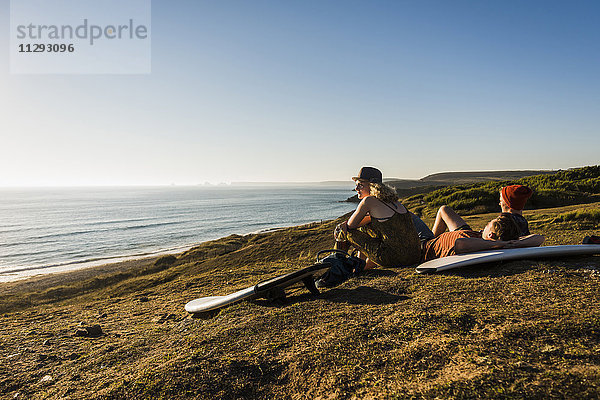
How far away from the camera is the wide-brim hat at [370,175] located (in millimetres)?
5188

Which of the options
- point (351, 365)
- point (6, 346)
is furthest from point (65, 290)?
point (351, 365)

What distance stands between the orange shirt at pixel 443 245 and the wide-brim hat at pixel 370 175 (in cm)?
129

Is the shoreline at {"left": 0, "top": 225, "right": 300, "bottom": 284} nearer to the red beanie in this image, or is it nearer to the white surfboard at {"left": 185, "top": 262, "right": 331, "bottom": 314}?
the white surfboard at {"left": 185, "top": 262, "right": 331, "bottom": 314}

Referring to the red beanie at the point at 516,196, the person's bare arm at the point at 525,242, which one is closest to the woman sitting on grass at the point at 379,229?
the person's bare arm at the point at 525,242

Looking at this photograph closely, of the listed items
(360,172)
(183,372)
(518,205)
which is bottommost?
(183,372)

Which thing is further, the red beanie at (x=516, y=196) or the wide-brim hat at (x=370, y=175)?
the wide-brim hat at (x=370, y=175)

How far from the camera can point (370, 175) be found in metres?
5.23

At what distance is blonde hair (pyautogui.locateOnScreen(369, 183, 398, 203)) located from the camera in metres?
4.86

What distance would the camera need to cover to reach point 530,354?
2312mm

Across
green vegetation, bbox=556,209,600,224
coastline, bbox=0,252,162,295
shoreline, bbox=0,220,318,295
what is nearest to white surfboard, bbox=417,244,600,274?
green vegetation, bbox=556,209,600,224

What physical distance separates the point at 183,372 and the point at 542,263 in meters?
4.35

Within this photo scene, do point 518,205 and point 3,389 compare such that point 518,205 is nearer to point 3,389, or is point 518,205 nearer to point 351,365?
point 351,365

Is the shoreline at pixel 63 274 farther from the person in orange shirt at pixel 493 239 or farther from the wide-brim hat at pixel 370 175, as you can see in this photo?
the person in orange shirt at pixel 493 239

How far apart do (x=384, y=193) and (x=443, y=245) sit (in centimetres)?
119
